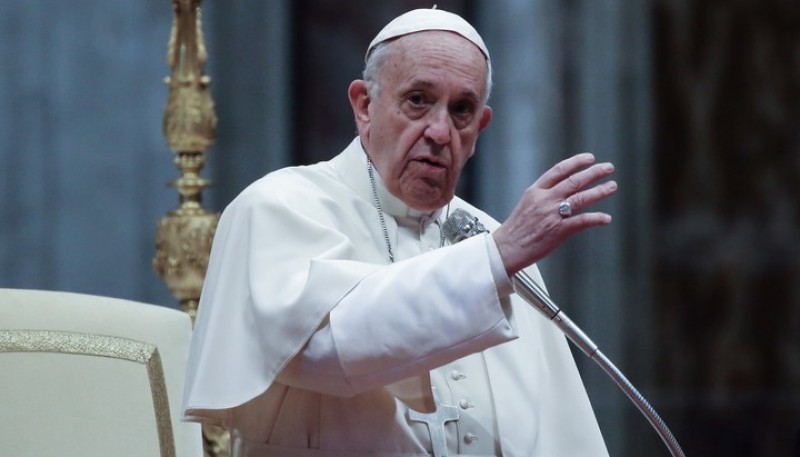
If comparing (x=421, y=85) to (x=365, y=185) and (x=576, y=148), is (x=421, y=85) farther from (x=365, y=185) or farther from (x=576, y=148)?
(x=576, y=148)

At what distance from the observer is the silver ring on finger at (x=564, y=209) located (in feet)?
8.54

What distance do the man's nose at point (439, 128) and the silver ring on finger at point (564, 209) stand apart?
20.1 inches

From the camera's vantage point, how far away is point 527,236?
8.61 ft

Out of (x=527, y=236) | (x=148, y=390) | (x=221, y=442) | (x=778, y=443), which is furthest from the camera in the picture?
(x=778, y=443)

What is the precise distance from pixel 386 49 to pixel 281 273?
0.52m

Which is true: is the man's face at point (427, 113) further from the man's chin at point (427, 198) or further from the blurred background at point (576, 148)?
the blurred background at point (576, 148)

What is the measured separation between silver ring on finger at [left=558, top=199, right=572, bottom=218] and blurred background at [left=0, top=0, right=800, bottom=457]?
10.3 feet

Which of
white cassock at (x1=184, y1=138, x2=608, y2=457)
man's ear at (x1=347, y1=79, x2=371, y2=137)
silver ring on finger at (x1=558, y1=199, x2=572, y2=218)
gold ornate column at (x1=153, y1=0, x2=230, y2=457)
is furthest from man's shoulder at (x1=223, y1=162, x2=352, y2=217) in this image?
gold ornate column at (x1=153, y1=0, x2=230, y2=457)

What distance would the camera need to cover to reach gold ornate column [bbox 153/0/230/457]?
14.0 feet

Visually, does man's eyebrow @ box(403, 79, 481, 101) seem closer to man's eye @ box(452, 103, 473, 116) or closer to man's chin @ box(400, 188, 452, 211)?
man's eye @ box(452, 103, 473, 116)

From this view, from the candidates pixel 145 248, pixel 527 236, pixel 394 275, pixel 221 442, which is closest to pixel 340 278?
pixel 394 275

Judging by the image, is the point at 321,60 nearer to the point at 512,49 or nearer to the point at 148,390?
the point at 512,49

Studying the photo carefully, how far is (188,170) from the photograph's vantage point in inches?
173

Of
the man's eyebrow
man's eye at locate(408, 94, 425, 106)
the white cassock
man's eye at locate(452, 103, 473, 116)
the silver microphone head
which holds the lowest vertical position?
the white cassock
